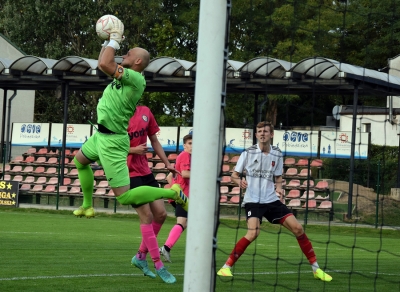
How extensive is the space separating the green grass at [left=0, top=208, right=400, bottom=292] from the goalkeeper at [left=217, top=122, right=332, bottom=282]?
0.32 metres

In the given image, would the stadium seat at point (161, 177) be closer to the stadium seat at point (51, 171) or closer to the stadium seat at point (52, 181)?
the stadium seat at point (52, 181)

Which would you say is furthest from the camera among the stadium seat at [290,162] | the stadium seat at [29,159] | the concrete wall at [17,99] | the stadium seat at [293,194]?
the concrete wall at [17,99]

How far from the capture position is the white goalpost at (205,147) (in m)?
4.95

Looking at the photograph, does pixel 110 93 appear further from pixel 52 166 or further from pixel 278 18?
pixel 52 166

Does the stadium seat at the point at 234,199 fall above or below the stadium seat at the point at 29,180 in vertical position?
below

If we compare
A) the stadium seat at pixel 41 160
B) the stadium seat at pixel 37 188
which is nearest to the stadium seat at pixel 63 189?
the stadium seat at pixel 37 188

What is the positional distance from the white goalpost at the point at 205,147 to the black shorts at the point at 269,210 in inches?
152

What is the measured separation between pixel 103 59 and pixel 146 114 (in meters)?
1.53

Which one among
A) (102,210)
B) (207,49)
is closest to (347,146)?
(102,210)

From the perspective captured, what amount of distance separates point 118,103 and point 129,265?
271cm

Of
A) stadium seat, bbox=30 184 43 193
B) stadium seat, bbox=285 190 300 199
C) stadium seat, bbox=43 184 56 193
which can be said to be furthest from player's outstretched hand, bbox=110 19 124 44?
stadium seat, bbox=30 184 43 193

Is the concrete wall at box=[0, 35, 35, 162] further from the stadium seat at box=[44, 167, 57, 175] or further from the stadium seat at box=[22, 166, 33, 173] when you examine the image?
the stadium seat at box=[44, 167, 57, 175]

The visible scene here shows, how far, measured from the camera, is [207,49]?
502 centimetres

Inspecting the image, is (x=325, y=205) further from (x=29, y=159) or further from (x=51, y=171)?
(x=29, y=159)
